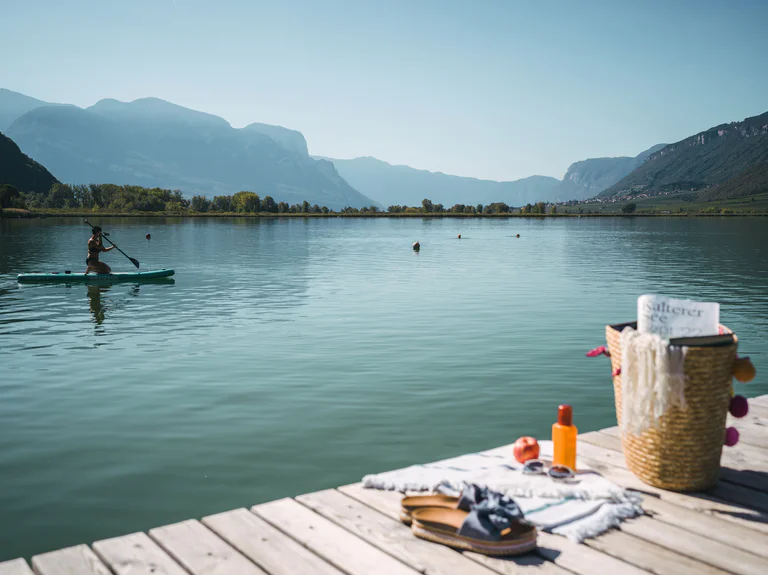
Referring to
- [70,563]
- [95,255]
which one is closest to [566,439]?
[70,563]

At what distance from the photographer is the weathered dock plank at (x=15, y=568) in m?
4.76

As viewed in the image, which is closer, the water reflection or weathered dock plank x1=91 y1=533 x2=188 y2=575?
weathered dock plank x1=91 y1=533 x2=188 y2=575

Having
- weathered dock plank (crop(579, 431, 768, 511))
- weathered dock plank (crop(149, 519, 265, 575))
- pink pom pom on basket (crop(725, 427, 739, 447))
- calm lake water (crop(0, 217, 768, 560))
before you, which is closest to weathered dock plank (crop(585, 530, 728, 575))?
weathered dock plank (crop(579, 431, 768, 511))

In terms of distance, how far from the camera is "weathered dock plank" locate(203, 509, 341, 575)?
4.82 m

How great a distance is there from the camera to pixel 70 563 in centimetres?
488

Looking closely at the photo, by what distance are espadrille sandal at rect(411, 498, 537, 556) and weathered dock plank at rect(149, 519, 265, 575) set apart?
1.33 metres

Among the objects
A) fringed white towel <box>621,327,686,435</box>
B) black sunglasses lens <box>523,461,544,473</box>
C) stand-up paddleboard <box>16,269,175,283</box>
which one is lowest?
stand-up paddleboard <box>16,269,175,283</box>

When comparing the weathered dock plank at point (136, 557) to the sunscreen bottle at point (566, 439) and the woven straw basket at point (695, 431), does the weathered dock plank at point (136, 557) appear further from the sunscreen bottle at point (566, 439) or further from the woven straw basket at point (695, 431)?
the woven straw basket at point (695, 431)

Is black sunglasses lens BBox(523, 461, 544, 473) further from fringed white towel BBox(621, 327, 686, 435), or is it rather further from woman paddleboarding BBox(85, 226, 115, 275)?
woman paddleboarding BBox(85, 226, 115, 275)

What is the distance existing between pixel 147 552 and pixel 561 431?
387 centimetres

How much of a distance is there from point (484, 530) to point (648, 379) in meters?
2.13

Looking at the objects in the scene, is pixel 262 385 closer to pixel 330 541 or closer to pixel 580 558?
pixel 330 541

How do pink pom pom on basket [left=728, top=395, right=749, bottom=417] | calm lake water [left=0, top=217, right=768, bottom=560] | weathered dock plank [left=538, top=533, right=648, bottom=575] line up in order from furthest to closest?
1. calm lake water [left=0, top=217, right=768, bottom=560]
2. pink pom pom on basket [left=728, top=395, right=749, bottom=417]
3. weathered dock plank [left=538, top=533, right=648, bottom=575]

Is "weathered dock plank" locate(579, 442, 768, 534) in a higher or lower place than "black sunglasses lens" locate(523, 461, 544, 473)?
lower
